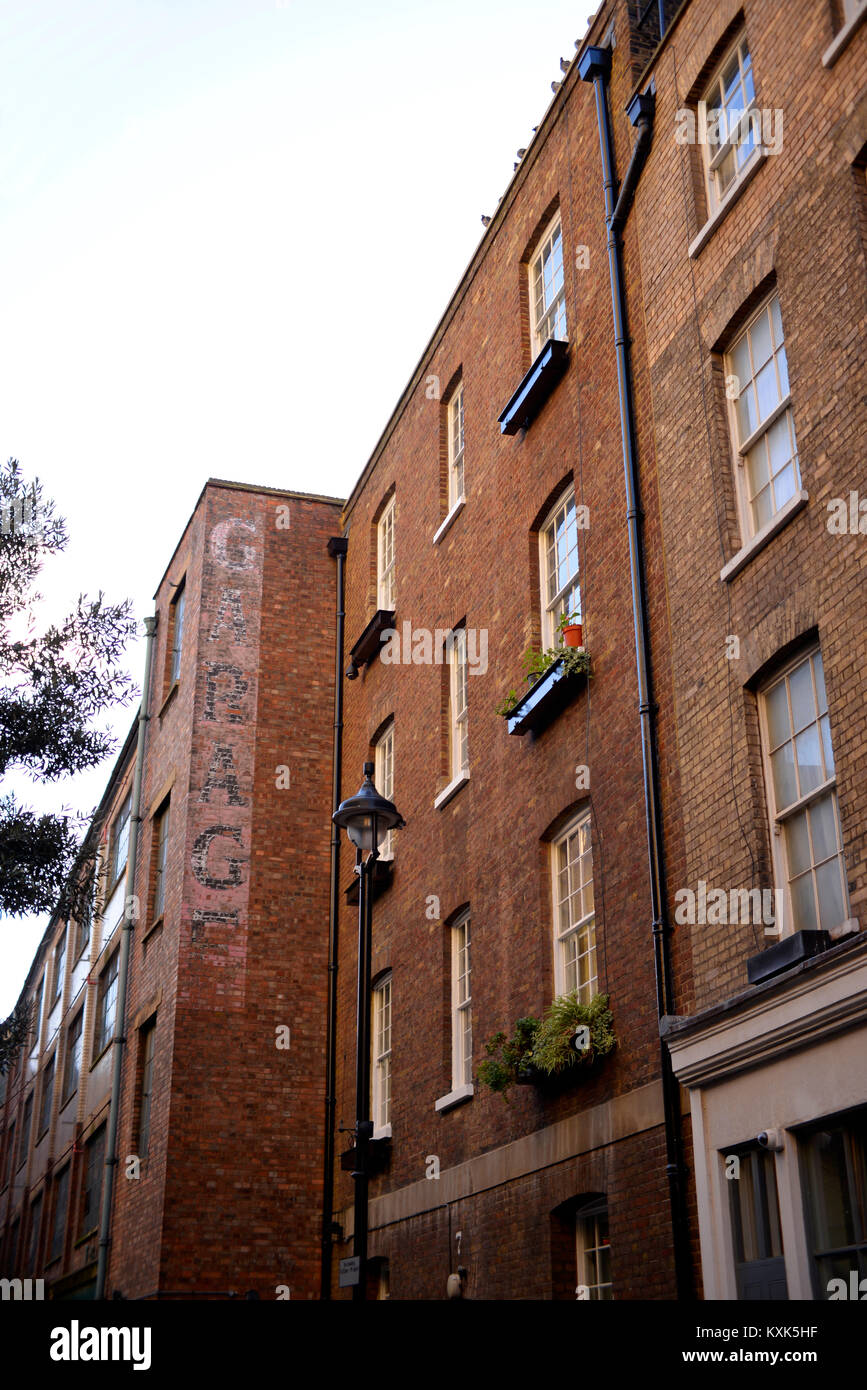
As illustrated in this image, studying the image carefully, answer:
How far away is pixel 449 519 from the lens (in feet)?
61.7

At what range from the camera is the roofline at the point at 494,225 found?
52.7 ft

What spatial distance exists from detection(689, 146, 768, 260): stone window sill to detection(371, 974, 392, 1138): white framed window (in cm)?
1014

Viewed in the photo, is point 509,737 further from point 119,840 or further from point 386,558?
point 119,840

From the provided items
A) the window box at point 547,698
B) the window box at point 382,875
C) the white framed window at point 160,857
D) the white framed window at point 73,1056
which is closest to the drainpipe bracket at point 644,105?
the window box at point 547,698

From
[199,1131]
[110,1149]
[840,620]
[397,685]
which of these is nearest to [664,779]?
[840,620]

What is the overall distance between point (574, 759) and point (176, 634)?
534 inches

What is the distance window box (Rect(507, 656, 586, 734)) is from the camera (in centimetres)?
1405

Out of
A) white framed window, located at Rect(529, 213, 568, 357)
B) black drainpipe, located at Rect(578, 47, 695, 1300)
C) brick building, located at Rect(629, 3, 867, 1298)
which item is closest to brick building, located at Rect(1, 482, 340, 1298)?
white framed window, located at Rect(529, 213, 568, 357)

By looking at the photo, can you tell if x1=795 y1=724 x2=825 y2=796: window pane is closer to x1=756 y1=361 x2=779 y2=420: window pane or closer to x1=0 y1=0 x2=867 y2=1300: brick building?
x1=0 y1=0 x2=867 y2=1300: brick building

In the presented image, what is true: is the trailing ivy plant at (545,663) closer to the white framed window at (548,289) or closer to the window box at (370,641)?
the white framed window at (548,289)

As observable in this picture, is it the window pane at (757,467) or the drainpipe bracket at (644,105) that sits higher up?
the drainpipe bracket at (644,105)

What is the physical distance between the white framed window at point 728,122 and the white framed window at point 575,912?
596 cm

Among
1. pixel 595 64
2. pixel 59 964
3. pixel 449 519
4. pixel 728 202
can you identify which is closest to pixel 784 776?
pixel 728 202

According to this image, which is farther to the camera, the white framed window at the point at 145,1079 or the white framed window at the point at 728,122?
the white framed window at the point at 145,1079
